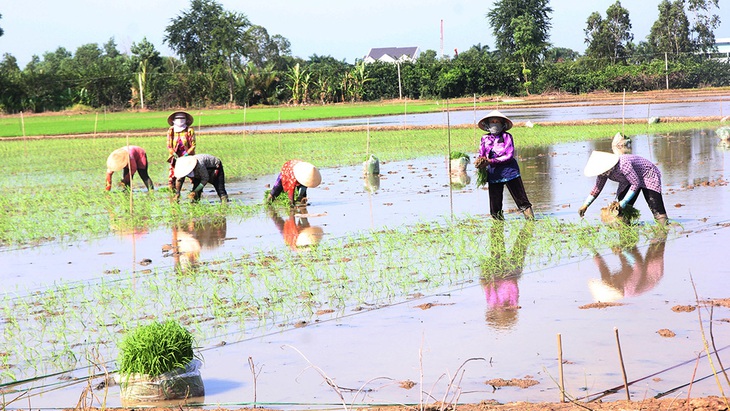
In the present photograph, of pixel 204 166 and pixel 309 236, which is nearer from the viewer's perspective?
pixel 309 236

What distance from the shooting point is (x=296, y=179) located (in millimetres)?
12117

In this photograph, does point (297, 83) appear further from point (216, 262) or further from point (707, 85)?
point (216, 262)

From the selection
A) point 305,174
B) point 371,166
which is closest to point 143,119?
point 371,166

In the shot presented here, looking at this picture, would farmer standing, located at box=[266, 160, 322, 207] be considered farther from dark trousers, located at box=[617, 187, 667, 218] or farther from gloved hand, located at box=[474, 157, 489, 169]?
dark trousers, located at box=[617, 187, 667, 218]

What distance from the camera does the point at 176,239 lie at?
10.8 metres

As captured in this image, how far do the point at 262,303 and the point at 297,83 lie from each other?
5101 cm

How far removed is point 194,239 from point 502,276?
419 cm

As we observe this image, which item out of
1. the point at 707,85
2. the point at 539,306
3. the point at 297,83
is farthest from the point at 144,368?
the point at 707,85

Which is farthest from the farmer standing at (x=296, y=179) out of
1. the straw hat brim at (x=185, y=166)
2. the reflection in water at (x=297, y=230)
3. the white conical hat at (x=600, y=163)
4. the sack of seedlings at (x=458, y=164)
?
Result: the sack of seedlings at (x=458, y=164)

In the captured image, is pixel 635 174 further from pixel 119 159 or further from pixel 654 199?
pixel 119 159

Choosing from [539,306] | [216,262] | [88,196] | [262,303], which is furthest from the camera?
[88,196]

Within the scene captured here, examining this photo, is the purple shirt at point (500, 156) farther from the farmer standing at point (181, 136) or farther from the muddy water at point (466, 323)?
the farmer standing at point (181, 136)

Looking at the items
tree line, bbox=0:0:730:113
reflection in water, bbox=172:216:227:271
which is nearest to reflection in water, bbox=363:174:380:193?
reflection in water, bbox=172:216:227:271

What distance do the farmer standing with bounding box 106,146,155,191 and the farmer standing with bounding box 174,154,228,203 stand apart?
841 mm
